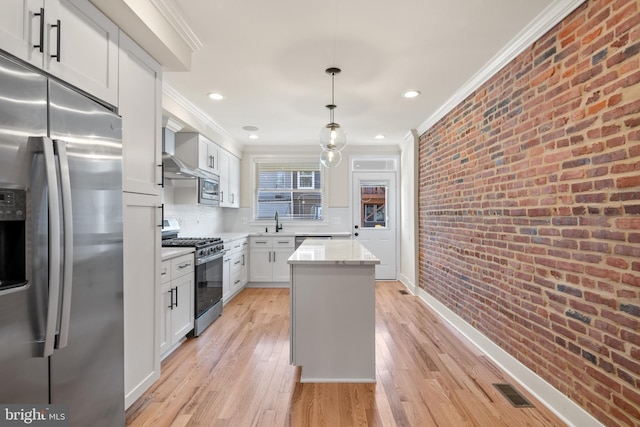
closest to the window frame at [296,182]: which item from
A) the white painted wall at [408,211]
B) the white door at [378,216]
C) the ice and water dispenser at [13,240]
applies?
the white door at [378,216]

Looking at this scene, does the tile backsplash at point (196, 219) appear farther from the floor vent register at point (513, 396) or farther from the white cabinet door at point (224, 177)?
the floor vent register at point (513, 396)

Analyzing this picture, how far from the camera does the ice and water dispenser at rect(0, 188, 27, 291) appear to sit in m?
1.13

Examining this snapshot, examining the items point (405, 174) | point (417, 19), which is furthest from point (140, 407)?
point (405, 174)

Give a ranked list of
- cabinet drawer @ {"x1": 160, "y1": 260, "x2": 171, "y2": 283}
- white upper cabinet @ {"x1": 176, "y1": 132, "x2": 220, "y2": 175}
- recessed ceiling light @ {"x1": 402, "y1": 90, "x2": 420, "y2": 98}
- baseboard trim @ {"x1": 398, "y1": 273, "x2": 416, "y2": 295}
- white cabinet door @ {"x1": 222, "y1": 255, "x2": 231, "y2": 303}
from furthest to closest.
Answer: baseboard trim @ {"x1": 398, "y1": 273, "x2": 416, "y2": 295}
white cabinet door @ {"x1": 222, "y1": 255, "x2": 231, "y2": 303}
white upper cabinet @ {"x1": 176, "y1": 132, "x2": 220, "y2": 175}
recessed ceiling light @ {"x1": 402, "y1": 90, "x2": 420, "y2": 98}
cabinet drawer @ {"x1": 160, "y1": 260, "x2": 171, "y2": 283}

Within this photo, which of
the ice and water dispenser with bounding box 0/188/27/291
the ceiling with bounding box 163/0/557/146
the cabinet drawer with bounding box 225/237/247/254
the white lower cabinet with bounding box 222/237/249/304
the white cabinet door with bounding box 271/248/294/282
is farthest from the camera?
the white cabinet door with bounding box 271/248/294/282

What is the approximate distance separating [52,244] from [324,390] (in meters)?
1.89

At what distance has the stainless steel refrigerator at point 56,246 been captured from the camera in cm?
114

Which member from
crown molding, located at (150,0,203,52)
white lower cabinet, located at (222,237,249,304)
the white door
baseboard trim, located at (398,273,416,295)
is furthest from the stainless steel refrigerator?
the white door

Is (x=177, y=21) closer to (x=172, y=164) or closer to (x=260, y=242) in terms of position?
(x=172, y=164)

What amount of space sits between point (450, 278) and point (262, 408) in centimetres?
255

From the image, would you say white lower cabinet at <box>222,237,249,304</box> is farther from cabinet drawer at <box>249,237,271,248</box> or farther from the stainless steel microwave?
the stainless steel microwave

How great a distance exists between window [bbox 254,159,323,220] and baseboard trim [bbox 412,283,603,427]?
3.39 m

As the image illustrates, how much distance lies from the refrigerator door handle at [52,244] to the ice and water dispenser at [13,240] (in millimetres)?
76

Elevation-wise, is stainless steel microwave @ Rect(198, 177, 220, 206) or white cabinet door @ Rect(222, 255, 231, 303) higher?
stainless steel microwave @ Rect(198, 177, 220, 206)
